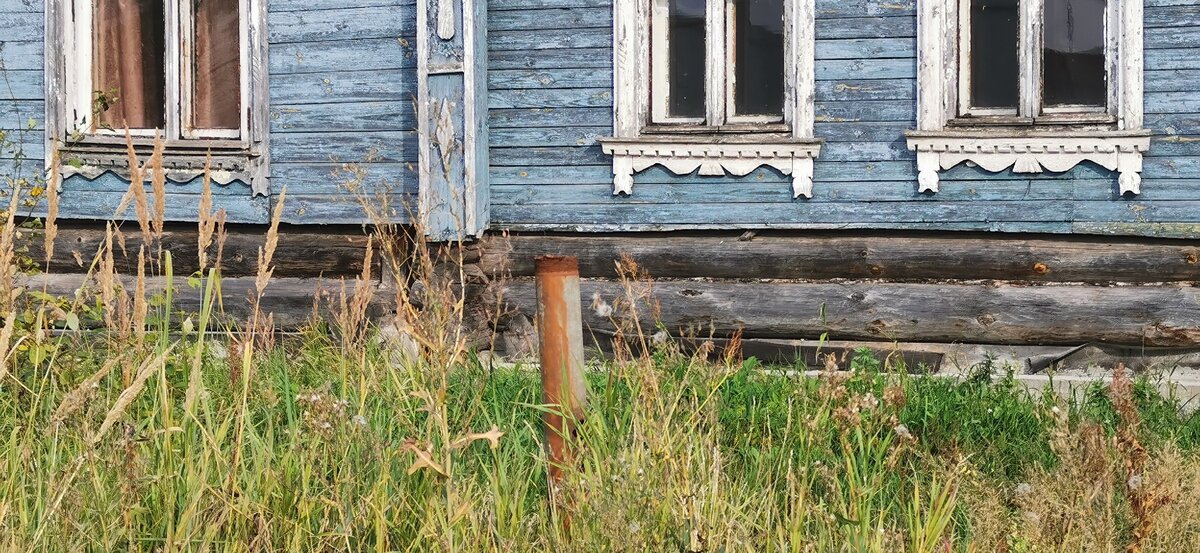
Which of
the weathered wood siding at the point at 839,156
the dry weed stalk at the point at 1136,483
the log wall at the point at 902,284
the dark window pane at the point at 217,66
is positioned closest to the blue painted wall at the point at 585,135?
the weathered wood siding at the point at 839,156

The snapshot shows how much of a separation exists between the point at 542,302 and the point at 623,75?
155 inches

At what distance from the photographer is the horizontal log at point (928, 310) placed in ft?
20.4

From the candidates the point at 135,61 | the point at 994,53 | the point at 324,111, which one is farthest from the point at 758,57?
the point at 135,61

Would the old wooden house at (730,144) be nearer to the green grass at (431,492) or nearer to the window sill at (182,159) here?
the window sill at (182,159)

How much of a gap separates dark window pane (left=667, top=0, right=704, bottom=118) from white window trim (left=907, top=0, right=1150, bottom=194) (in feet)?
3.87

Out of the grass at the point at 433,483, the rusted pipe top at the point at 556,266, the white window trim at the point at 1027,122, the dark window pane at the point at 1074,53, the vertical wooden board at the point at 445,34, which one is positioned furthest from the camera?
the vertical wooden board at the point at 445,34

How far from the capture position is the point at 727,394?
4.92 metres

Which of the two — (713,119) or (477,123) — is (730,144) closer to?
(713,119)

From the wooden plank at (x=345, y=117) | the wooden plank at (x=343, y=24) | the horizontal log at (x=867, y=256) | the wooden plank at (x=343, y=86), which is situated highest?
the wooden plank at (x=343, y=24)

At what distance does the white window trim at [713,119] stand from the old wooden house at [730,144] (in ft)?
0.04

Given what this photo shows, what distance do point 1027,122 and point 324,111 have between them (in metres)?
3.83

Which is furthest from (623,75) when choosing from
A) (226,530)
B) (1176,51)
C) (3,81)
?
(226,530)

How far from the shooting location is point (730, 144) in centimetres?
665

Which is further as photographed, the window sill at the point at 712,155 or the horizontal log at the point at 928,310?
the window sill at the point at 712,155
